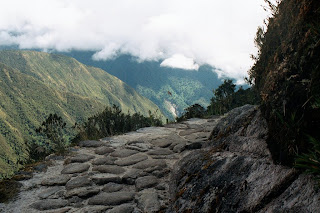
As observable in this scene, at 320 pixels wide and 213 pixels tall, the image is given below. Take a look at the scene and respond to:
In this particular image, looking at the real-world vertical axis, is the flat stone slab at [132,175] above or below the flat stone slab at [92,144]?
below

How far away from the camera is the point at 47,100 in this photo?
18750cm

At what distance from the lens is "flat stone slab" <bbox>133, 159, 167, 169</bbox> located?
14.4 feet

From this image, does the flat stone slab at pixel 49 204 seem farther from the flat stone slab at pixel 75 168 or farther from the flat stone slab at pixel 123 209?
the flat stone slab at pixel 75 168

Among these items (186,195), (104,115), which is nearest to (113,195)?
(186,195)

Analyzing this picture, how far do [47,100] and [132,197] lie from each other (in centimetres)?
20238

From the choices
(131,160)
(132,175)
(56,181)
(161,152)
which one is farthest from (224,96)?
(56,181)

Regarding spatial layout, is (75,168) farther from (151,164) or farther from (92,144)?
(92,144)

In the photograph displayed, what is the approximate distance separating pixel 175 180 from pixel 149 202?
1.94 feet

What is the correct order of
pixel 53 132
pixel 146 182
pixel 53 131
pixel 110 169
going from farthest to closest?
pixel 53 131 < pixel 53 132 < pixel 110 169 < pixel 146 182

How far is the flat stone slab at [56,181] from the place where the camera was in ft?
12.6

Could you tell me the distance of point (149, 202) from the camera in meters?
3.14

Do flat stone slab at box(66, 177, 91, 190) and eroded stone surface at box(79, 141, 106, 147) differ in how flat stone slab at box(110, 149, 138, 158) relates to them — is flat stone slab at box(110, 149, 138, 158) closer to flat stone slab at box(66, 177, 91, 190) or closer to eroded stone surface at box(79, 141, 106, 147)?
eroded stone surface at box(79, 141, 106, 147)

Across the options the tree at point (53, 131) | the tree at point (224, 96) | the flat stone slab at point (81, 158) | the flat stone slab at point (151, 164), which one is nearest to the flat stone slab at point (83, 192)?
the flat stone slab at point (151, 164)

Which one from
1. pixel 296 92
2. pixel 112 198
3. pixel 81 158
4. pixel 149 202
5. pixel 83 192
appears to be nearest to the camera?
pixel 296 92
